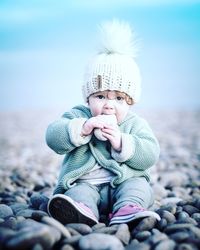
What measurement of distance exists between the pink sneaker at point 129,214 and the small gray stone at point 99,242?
0.41 meters

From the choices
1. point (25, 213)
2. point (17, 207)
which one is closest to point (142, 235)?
point (25, 213)

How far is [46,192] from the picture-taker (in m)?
4.42

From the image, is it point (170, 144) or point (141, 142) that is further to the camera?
point (170, 144)

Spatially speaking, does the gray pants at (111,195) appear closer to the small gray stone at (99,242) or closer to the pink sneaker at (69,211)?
the pink sneaker at (69,211)

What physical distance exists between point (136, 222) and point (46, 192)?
5.56ft

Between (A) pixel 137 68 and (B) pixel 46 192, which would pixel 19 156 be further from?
(A) pixel 137 68

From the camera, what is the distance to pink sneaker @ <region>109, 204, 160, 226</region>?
2828 millimetres

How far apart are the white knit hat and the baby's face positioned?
45 millimetres

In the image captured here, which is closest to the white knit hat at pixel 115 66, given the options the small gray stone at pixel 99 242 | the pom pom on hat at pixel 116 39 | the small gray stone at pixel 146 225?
the pom pom on hat at pixel 116 39

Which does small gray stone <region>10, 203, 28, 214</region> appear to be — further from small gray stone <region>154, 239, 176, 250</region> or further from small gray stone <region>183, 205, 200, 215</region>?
small gray stone <region>154, 239, 176, 250</region>

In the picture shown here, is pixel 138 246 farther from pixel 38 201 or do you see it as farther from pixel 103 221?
pixel 38 201

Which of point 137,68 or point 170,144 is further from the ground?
point 137,68

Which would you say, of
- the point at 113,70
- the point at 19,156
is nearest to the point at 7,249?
the point at 113,70

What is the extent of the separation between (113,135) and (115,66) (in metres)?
0.52
